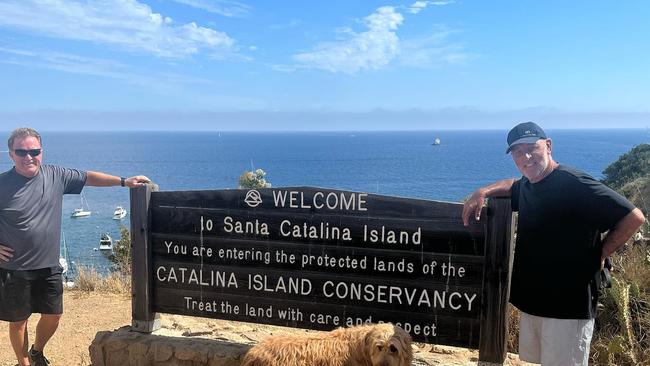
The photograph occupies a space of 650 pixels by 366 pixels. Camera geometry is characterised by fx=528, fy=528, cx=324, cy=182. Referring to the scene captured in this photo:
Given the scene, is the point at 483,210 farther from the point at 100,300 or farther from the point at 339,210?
the point at 100,300

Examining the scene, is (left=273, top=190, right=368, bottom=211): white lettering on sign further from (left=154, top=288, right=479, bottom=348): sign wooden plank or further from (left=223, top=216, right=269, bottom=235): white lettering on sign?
(left=154, top=288, right=479, bottom=348): sign wooden plank

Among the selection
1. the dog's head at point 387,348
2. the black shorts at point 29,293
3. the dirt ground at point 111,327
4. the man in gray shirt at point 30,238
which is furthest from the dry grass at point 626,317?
the black shorts at point 29,293

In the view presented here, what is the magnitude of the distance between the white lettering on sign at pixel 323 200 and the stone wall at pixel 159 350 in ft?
4.40

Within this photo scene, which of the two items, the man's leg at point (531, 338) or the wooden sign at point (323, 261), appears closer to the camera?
the man's leg at point (531, 338)

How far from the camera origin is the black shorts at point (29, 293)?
4953 millimetres

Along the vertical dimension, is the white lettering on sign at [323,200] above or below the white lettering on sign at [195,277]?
above

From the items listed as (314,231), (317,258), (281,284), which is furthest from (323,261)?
(281,284)

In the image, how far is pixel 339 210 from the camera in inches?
172

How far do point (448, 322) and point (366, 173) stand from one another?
101965 mm

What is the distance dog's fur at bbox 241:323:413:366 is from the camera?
354 centimetres

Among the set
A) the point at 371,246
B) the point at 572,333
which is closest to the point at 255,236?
the point at 371,246

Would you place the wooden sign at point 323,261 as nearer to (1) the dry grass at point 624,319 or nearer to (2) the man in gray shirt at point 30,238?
(2) the man in gray shirt at point 30,238

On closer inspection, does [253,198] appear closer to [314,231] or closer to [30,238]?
[314,231]

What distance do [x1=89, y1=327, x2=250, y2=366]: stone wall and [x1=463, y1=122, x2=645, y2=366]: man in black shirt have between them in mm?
2489
